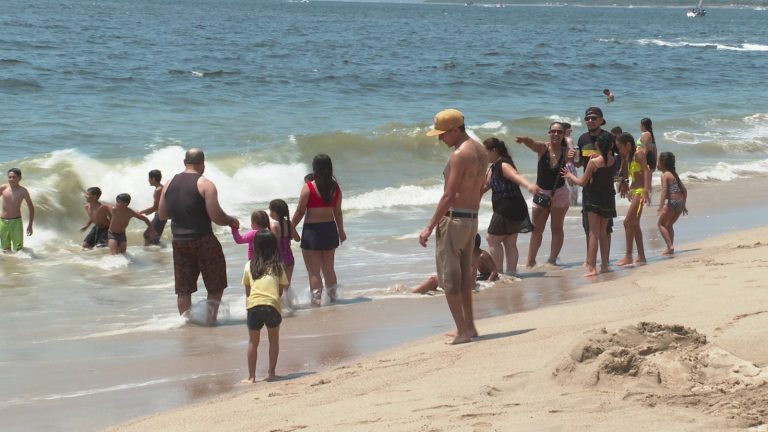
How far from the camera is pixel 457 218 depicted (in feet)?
22.9

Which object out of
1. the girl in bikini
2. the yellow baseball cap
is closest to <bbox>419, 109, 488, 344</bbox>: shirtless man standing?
the yellow baseball cap

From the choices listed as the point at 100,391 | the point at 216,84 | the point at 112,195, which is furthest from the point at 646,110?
the point at 100,391

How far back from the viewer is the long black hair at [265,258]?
7129 millimetres

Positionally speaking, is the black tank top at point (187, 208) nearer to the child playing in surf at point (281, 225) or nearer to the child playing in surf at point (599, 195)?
the child playing in surf at point (281, 225)

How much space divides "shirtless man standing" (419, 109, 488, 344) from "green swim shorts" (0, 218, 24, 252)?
739 cm

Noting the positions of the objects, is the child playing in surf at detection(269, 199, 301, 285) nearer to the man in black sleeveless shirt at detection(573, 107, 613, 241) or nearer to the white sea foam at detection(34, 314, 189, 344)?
the white sea foam at detection(34, 314, 189, 344)

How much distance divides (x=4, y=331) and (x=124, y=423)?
3.19 metres

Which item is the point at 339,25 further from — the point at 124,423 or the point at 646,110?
the point at 124,423

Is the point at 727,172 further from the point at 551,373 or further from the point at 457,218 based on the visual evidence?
the point at 551,373

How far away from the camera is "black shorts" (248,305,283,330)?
700 centimetres

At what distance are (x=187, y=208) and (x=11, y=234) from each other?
5008 mm

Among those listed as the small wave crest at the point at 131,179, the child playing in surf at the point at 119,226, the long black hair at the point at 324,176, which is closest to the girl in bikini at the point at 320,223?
Result: the long black hair at the point at 324,176

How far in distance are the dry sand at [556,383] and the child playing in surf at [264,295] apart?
0.93 feet

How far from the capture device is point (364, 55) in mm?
48250
